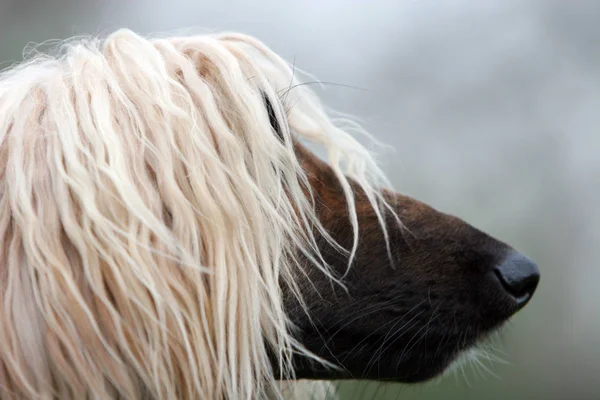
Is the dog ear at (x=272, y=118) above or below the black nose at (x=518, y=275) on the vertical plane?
above

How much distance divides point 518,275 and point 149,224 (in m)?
0.83

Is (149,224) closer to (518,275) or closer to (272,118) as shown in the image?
(272,118)

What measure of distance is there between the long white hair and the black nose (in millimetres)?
317

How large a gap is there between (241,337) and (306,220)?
12.8 inches

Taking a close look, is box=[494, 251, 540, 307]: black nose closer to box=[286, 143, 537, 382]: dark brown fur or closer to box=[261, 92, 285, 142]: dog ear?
box=[286, 143, 537, 382]: dark brown fur

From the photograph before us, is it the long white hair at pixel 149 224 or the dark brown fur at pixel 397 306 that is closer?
the long white hair at pixel 149 224

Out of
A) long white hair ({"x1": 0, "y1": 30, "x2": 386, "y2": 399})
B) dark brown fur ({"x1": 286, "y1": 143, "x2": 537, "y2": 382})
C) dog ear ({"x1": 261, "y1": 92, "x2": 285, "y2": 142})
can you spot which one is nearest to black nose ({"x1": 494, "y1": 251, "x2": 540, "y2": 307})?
dark brown fur ({"x1": 286, "y1": 143, "x2": 537, "y2": 382})

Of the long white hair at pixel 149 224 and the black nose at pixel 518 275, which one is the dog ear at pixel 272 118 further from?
the black nose at pixel 518 275

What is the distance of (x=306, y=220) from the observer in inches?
67.6

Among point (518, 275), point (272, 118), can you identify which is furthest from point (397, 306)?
point (272, 118)

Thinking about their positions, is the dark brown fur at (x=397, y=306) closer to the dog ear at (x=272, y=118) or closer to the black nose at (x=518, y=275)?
the black nose at (x=518, y=275)

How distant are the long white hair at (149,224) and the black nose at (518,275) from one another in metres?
0.32

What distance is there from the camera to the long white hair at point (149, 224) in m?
1.37

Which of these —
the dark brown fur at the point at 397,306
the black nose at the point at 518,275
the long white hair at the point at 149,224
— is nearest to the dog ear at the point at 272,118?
the long white hair at the point at 149,224
